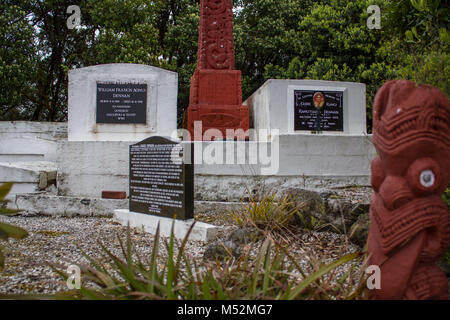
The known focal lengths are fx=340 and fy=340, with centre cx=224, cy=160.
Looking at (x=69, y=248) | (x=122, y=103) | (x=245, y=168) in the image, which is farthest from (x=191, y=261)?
(x=122, y=103)

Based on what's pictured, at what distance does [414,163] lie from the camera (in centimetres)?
161

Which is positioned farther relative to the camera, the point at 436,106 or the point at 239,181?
the point at 239,181

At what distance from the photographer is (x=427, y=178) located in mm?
1590

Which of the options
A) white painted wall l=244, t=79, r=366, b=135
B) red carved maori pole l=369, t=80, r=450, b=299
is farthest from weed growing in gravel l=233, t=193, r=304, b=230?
white painted wall l=244, t=79, r=366, b=135

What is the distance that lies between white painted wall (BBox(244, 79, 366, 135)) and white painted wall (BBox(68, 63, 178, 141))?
1.66 metres

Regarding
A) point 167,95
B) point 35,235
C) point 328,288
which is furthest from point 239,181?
point 328,288

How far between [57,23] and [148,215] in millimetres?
12408

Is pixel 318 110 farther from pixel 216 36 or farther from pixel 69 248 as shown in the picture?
pixel 69 248

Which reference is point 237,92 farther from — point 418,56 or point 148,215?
point 418,56

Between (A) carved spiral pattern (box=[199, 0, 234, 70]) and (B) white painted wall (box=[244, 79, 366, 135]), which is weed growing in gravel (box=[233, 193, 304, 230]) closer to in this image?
(B) white painted wall (box=[244, 79, 366, 135])

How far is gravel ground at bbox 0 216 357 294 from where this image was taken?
2369 mm

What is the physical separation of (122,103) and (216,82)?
6.00 feet
